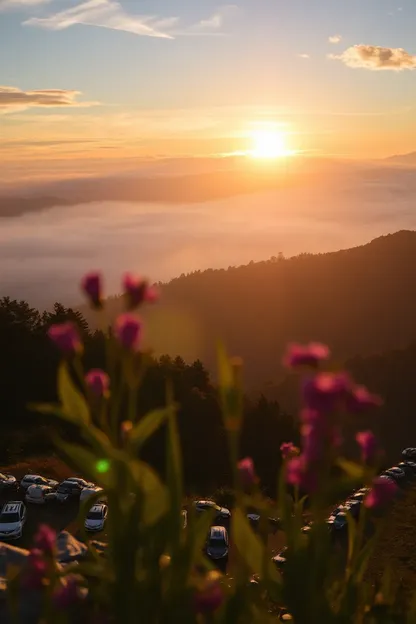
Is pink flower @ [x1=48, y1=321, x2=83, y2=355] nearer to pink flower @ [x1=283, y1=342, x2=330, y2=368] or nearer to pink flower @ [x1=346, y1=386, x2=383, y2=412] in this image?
pink flower @ [x1=283, y1=342, x2=330, y2=368]

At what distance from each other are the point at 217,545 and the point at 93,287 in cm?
2197

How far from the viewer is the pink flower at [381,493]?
335cm

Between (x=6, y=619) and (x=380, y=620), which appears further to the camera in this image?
(x=6, y=619)

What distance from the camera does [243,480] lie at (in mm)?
3586

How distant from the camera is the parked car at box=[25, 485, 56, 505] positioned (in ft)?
90.7

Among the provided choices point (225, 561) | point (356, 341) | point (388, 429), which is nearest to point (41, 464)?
point (225, 561)

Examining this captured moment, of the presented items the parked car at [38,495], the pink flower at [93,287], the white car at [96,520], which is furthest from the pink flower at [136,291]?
the parked car at [38,495]

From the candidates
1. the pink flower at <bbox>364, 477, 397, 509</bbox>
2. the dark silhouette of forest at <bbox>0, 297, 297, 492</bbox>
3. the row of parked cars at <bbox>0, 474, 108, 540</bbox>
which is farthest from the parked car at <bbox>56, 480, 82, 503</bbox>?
the pink flower at <bbox>364, 477, 397, 509</bbox>

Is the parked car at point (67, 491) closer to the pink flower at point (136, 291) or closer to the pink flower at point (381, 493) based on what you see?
the pink flower at point (381, 493)

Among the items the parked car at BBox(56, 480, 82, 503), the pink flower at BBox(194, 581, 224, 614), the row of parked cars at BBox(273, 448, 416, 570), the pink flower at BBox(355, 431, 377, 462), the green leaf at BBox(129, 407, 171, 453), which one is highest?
the green leaf at BBox(129, 407, 171, 453)

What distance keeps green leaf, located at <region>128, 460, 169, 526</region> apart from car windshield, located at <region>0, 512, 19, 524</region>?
22.8 meters

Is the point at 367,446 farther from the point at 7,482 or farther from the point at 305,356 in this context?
the point at 7,482

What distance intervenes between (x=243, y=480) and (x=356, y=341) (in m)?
192

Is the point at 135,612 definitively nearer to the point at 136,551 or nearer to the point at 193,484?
the point at 136,551
